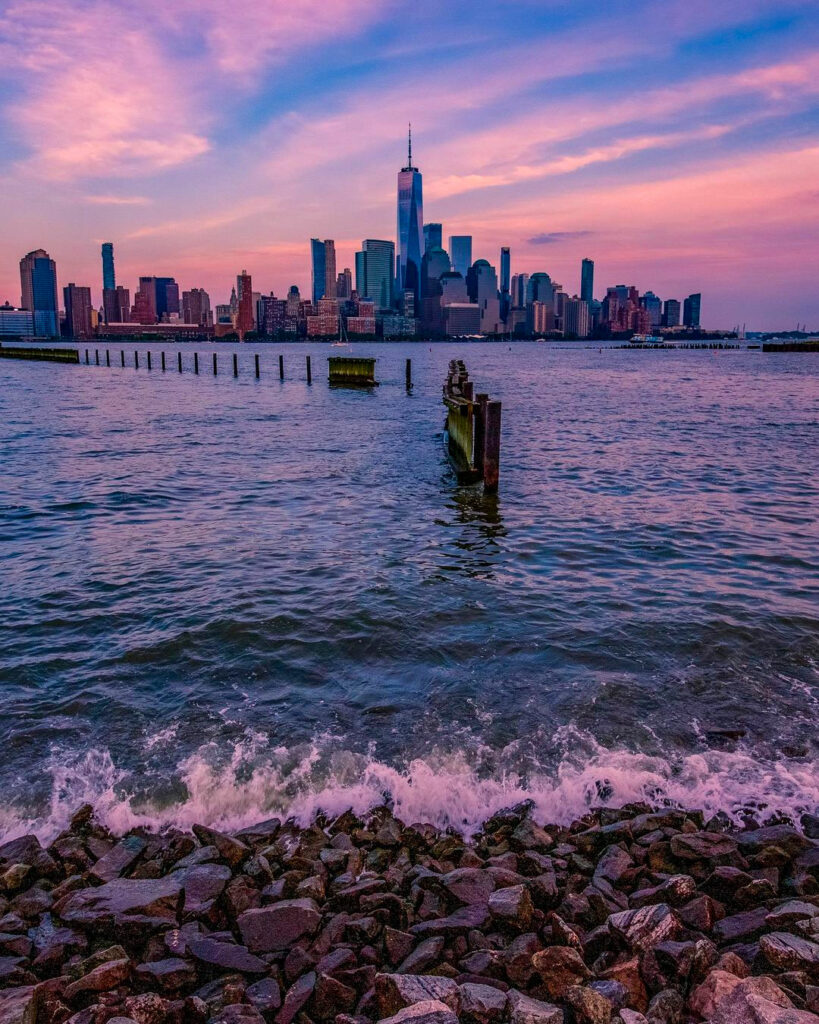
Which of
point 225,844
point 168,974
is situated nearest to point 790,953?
point 168,974

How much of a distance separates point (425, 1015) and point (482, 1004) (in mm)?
351

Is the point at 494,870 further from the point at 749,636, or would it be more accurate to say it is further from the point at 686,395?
the point at 686,395

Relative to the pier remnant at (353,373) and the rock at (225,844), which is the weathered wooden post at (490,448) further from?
the pier remnant at (353,373)

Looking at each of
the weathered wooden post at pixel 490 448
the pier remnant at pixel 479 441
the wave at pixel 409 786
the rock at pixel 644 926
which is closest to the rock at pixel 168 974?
the wave at pixel 409 786

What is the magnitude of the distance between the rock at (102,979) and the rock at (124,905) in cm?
43

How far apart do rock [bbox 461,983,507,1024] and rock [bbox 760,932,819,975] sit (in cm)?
172

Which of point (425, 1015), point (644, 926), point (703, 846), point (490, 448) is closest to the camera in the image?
point (425, 1015)

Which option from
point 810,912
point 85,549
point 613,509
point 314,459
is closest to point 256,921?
point 810,912

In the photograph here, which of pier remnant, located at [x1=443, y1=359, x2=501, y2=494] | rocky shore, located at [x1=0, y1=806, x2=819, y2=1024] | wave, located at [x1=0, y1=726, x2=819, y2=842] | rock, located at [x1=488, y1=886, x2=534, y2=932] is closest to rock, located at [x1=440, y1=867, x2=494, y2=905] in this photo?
rocky shore, located at [x1=0, y1=806, x2=819, y2=1024]

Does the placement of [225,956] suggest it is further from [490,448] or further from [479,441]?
[479,441]

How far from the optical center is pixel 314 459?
2830cm

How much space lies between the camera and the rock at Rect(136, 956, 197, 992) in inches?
184

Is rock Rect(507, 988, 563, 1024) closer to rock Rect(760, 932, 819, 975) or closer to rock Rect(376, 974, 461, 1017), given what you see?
rock Rect(376, 974, 461, 1017)

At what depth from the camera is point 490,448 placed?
20797 millimetres
